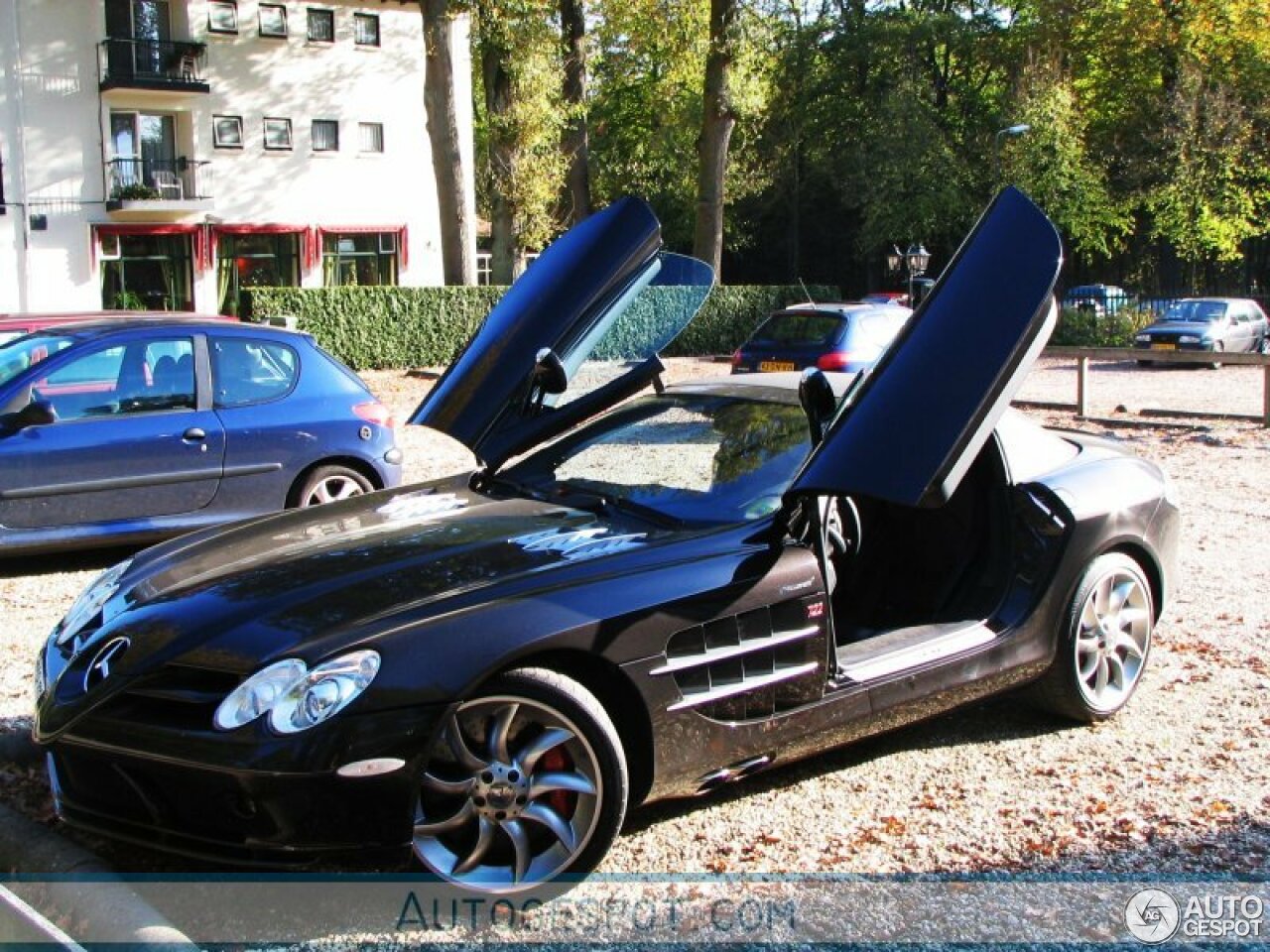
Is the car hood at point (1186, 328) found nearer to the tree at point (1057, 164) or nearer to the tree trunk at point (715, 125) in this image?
the tree trunk at point (715, 125)

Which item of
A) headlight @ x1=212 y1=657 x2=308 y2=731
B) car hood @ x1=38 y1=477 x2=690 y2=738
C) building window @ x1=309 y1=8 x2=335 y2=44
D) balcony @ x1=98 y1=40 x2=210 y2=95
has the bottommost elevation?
headlight @ x1=212 y1=657 x2=308 y2=731

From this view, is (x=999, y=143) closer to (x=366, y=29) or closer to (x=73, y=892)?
(x=366, y=29)

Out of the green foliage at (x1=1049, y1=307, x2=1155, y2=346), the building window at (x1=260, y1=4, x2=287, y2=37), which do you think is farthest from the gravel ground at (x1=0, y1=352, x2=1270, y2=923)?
the building window at (x1=260, y1=4, x2=287, y2=37)

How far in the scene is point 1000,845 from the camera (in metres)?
4.08

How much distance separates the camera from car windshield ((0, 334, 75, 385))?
7.66 metres

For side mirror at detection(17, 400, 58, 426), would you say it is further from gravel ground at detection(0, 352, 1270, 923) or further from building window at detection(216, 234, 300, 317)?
building window at detection(216, 234, 300, 317)

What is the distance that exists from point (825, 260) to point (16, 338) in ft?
152

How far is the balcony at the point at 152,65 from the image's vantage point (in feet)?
105

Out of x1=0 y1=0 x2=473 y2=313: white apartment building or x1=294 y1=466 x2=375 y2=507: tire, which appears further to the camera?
x1=0 y1=0 x2=473 y2=313: white apartment building

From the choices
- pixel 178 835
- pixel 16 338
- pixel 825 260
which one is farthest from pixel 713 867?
pixel 825 260

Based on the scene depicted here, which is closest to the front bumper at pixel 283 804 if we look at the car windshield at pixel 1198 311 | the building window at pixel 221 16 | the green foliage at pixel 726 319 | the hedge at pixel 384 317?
the hedge at pixel 384 317

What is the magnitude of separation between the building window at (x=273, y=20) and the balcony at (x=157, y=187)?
12.9 ft

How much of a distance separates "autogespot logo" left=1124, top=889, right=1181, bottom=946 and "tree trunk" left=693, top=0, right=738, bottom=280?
78.5 ft

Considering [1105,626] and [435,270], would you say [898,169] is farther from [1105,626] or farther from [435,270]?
[1105,626]
